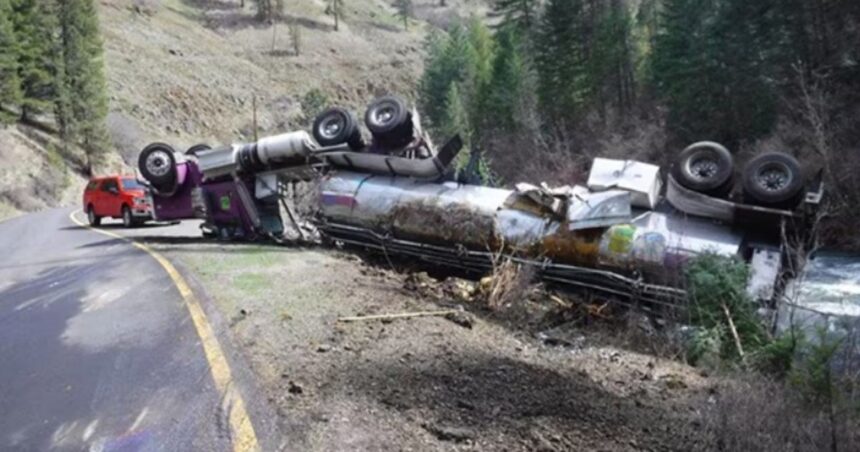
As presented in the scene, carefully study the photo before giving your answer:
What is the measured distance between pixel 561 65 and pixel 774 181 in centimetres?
3256

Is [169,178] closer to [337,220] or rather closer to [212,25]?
[337,220]

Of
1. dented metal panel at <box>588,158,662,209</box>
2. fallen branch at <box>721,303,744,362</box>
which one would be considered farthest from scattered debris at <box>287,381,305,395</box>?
dented metal panel at <box>588,158,662,209</box>

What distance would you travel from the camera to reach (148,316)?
6383 millimetres

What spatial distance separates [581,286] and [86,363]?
711 centimetres

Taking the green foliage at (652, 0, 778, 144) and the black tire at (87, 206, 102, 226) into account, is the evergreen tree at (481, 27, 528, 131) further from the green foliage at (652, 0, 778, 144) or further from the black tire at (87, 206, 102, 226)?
the black tire at (87, 206, 102, 226)

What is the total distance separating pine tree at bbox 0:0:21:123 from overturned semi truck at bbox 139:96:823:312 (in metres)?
27.8

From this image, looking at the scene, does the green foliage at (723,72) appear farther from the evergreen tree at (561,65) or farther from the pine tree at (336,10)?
the pine tree at (336,10)

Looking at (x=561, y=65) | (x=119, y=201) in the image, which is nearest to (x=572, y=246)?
(x=119, y=201)

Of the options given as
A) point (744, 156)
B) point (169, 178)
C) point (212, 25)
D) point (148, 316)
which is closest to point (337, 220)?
point (169, 178)

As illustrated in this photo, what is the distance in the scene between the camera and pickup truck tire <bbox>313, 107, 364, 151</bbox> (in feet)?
42.6

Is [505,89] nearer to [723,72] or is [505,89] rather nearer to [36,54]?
[723,72]

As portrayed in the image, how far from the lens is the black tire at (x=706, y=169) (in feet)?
32.8

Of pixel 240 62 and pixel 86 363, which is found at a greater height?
pixel 240 62

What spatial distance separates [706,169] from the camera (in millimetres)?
10281
